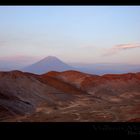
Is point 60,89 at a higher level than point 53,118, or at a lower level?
higher
